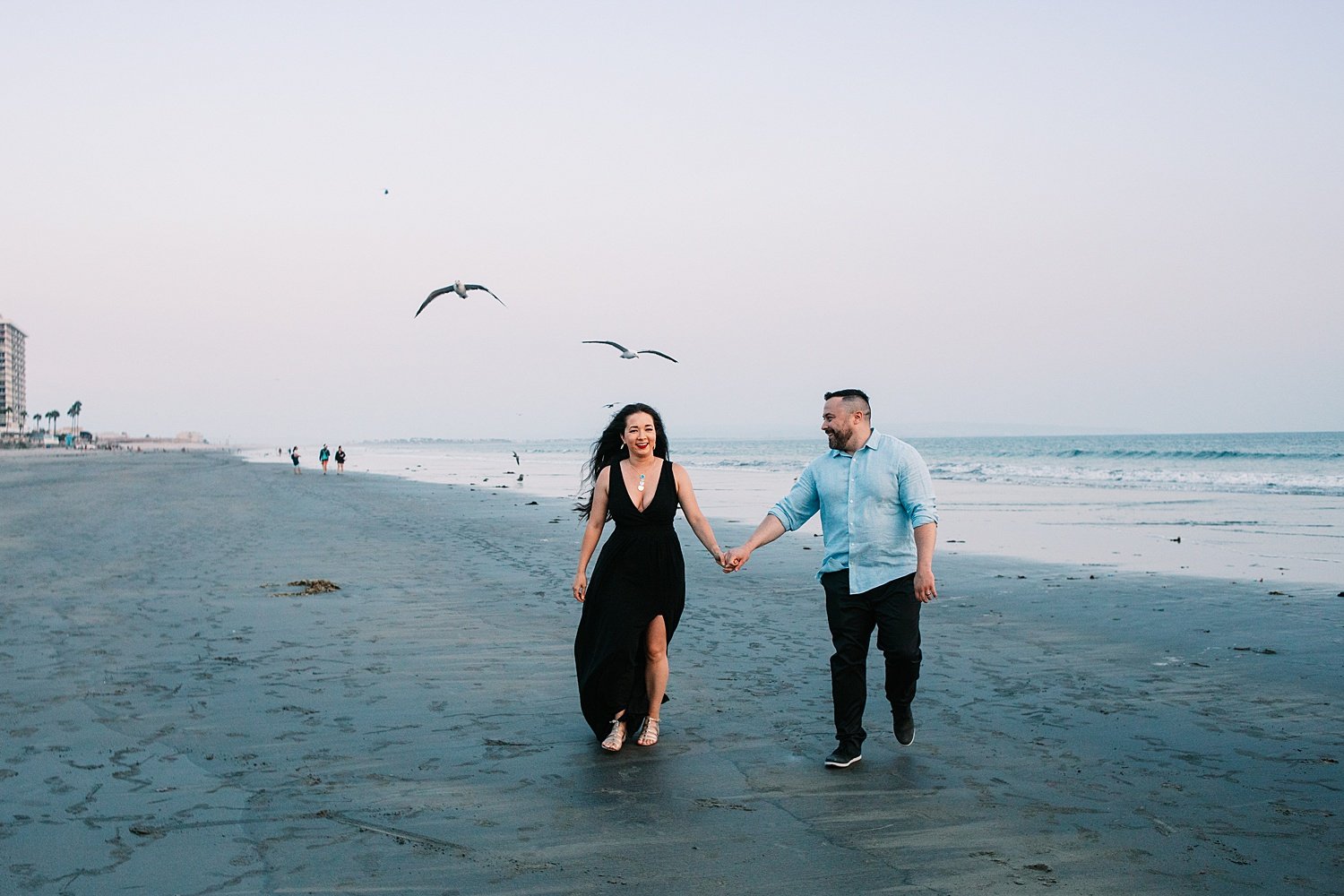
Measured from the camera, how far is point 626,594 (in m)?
5.43

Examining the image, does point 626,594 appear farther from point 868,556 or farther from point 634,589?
point 868,556

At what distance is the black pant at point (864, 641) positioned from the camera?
16.7 ft

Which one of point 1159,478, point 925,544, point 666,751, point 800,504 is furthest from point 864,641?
point 1159,478

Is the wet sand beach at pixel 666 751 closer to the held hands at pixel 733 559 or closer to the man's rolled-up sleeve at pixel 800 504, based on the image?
the held hands at pixel 733 559

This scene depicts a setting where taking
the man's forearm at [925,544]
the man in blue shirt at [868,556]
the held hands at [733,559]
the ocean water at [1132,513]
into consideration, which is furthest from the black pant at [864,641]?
the ocean water at [1132,513]

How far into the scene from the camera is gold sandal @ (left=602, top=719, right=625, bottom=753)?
17.4ft

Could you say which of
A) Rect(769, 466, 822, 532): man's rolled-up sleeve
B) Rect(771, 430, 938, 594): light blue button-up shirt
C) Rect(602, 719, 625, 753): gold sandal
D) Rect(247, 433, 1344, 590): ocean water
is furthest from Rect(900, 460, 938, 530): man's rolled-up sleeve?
Rect(247, 433, 1344, 590): ocean water

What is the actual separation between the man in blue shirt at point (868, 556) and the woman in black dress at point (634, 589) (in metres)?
0.64

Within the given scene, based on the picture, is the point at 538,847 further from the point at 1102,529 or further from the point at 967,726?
the point at 1102,529

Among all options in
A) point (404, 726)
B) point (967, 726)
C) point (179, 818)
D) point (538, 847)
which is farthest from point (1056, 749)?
point (179, 818)

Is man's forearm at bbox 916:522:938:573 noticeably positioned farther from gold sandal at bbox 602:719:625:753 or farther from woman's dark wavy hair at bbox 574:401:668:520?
gold sandal at bbox 602:719:625:753

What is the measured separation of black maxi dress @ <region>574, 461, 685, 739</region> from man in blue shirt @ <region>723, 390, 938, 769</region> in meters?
0.62

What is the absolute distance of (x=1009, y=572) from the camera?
12648 millimetres

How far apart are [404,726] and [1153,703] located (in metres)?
4.68
